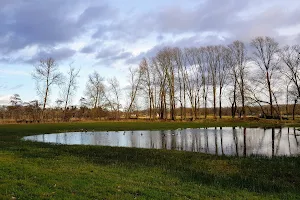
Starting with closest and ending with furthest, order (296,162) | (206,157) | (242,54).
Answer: (296,162)
(206,157)
(242,54)

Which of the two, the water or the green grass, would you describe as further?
the water

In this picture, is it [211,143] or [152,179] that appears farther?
[211,143]

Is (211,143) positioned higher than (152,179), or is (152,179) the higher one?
(152,179)

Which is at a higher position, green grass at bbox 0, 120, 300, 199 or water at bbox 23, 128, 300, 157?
green grass at bbox 0, 120, 300, 199

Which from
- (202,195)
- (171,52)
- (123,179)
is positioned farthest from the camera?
(171,52)

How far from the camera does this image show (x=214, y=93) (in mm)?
72000

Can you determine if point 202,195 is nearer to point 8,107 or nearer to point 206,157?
point 206,157

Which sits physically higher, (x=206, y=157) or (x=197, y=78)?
(x=197, y=78)

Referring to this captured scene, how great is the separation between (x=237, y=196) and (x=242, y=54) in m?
64.9

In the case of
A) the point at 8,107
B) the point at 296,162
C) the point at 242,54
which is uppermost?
the point at 242,54

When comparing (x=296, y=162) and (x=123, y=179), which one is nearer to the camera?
(x=123, y=179)

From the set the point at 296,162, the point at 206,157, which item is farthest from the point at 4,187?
the point at 296,162

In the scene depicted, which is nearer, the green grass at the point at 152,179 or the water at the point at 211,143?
the green grass at the point at 152,179

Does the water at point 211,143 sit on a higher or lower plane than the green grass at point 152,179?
lower
